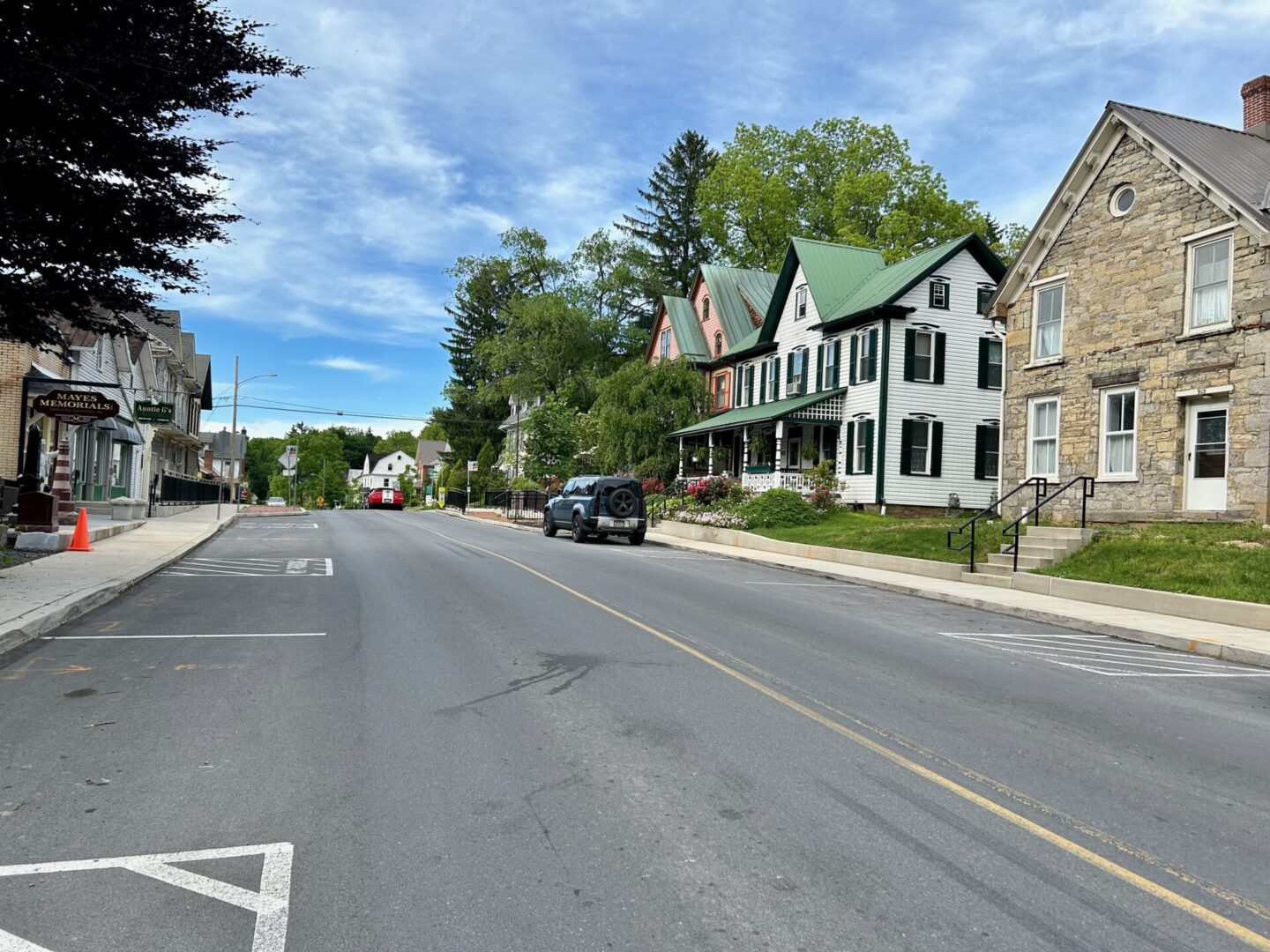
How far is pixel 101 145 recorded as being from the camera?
1122cm

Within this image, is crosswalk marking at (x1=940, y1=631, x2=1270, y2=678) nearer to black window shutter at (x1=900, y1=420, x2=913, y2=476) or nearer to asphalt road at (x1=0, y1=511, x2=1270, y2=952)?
asphalt road at (x1=0, y1=511, x2=1270, y2=952)

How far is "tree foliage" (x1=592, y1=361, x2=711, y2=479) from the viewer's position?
39969mm

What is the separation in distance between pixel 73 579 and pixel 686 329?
35.2 meters

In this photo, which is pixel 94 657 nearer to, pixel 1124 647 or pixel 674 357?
pixel 1124 647

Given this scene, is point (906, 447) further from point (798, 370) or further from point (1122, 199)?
point (1122, 199)

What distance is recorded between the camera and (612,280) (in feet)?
180

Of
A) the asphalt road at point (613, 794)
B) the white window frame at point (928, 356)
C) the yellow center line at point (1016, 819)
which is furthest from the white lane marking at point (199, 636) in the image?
the white window frame at point (928, 356)

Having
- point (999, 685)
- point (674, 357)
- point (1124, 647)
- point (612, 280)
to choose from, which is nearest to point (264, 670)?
point (999, 685)

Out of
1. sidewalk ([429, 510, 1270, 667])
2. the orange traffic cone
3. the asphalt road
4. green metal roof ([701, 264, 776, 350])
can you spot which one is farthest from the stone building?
the orange traffic cone

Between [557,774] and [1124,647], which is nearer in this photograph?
[557,774]

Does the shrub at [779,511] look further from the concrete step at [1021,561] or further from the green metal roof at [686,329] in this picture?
the green metal roof at [686,329]

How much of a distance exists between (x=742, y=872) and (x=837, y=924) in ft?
1.74

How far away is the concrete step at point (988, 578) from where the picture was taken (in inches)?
676

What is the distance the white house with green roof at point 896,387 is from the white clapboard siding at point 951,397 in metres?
0.04
